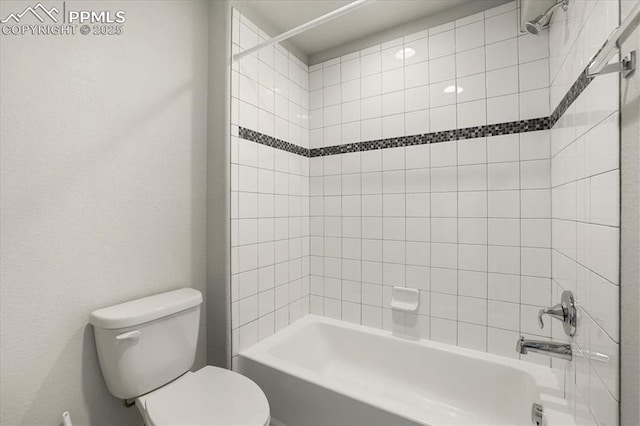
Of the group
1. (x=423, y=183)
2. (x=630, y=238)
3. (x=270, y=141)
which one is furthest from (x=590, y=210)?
(x=270, y=141)

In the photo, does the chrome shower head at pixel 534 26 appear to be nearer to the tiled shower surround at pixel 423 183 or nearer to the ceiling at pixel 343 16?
the tiled shower surround at pixel 423 183

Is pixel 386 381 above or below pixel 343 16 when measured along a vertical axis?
below

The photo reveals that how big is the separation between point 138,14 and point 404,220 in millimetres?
1898

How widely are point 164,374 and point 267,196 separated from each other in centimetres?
112

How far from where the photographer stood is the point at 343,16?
195 centimetres

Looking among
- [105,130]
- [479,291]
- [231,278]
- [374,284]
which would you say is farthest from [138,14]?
[479,291]

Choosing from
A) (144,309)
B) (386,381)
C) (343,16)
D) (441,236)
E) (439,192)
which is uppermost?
(343,16)

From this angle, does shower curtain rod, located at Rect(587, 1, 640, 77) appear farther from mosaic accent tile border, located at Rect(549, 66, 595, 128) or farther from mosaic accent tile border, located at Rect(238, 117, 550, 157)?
mosaic accent tile border, located at Rect(238, 117, 550, 157)

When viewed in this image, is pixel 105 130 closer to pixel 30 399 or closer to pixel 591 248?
pixel 30 399

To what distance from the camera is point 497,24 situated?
1713mm

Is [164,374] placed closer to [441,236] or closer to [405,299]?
[405,299]

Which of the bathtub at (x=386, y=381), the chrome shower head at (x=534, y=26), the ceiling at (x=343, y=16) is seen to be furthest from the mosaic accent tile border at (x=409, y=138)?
the bathtub at (x=386, y=381)

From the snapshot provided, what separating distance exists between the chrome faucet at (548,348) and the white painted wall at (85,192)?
1.71 m

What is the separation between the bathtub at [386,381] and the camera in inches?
52.8
